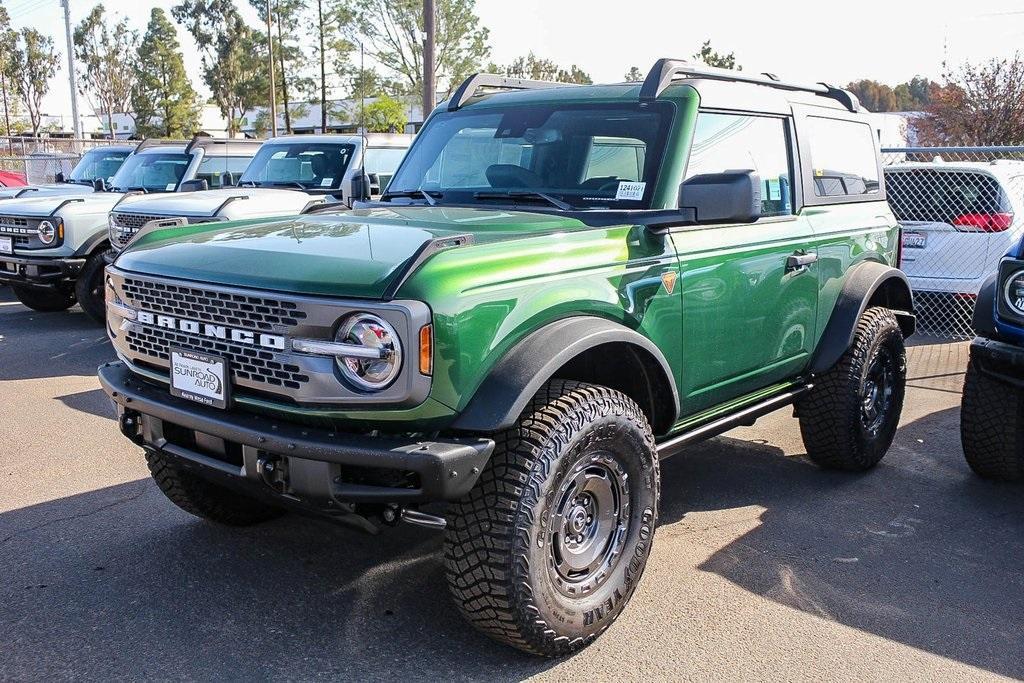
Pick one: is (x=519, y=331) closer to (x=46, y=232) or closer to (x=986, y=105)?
(x=46, y=232)

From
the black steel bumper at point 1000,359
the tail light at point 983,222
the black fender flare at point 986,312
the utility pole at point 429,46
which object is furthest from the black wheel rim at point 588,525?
the utility pole at point 429,46

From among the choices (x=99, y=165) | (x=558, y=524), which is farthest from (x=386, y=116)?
(x=558, y=524)

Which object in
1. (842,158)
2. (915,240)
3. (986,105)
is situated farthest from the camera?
(986,105)

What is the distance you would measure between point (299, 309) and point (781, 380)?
2735mm

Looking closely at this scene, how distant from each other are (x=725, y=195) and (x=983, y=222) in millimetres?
6256

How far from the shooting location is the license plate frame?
313cm

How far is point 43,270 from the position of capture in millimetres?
9305

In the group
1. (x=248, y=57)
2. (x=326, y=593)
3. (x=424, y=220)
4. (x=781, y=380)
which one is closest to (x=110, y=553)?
(x=326, y=593)

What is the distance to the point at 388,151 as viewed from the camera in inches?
425

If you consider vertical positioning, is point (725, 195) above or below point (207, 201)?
above

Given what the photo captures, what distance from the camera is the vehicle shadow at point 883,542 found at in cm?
361

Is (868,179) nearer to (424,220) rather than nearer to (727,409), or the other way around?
(727,409)

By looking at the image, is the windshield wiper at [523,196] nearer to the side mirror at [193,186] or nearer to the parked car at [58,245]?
the parked car at [58,245]

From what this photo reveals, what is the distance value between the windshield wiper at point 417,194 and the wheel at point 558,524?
5.10 feet
